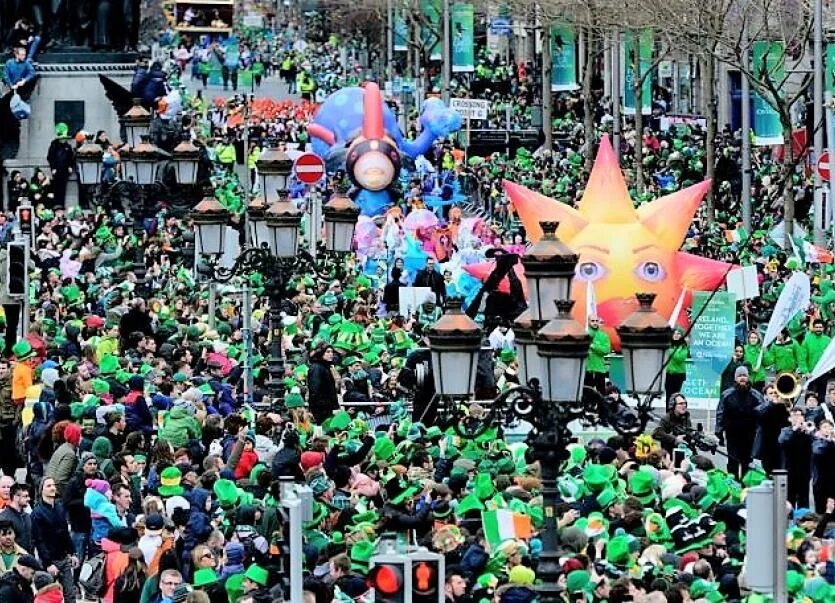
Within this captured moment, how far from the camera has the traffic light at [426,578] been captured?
56.3 feet

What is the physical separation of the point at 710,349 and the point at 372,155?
70.6 feet

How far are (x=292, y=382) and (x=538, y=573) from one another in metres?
12.0

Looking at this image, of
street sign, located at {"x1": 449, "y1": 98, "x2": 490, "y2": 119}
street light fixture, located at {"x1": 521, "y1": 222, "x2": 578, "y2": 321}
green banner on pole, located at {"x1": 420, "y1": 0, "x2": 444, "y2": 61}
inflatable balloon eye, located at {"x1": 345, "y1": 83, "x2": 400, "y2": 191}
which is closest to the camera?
street light fixture, located at {"x1": 521, "y1": 222, "x2": 578, "y2": 321}

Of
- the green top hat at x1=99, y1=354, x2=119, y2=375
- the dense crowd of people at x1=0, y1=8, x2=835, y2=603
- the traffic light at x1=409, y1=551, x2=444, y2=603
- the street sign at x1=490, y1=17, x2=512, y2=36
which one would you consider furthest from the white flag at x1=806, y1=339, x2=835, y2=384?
the street sign at x1=490, y1=17, x2=512, y2=36

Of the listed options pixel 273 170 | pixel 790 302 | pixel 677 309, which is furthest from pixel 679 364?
pixel 273 170

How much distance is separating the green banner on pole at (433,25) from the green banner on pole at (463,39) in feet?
38.2

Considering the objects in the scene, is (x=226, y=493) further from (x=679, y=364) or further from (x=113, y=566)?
(x=679, y=364)

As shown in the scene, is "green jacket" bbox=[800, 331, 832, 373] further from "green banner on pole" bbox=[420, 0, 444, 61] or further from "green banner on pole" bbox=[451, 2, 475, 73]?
"green banner on pole" bbox=[420, 0, 444, 61]

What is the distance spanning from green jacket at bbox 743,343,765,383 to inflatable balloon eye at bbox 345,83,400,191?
65.7ft

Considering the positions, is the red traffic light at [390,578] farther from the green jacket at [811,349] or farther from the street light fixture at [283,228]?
the green jacket at [811,349]

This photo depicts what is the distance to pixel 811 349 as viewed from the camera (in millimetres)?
32438

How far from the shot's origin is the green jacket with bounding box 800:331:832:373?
3222 centimetres

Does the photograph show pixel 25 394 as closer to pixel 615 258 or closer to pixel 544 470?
pixel 615 258

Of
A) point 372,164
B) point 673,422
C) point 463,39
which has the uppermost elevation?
point 463,39
